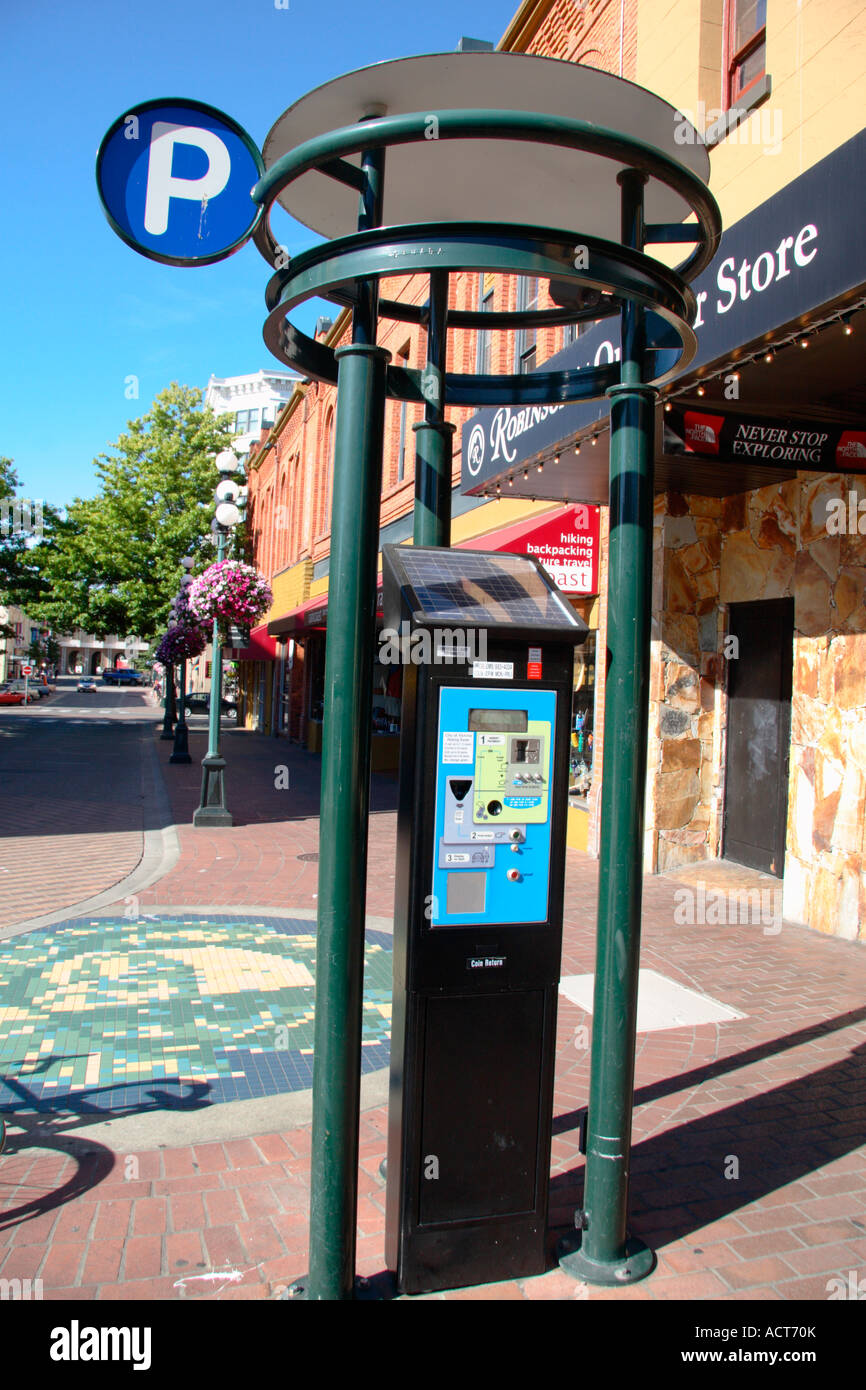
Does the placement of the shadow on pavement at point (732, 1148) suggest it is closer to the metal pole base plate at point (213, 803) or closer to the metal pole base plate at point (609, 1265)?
the metal pole base plate at point (609, 1265)

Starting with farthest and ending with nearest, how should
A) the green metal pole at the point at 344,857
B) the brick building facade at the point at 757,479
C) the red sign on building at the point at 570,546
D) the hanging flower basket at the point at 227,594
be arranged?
the hanging flower basket at the point at 227,594 → the red sign on building at the point at 570,546 → the brick building facade at the point at 757,479 → the green metal pole at the point at 344,857

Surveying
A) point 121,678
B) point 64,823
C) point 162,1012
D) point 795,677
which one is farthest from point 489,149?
point 121,678

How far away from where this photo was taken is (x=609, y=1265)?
3.03m

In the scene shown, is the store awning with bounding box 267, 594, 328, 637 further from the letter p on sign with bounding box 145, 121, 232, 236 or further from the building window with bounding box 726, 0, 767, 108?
the letter p on sign with bounding box 145, 121, 232, 236

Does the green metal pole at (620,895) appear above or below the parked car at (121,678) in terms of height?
below

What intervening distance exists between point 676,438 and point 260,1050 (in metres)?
4.72

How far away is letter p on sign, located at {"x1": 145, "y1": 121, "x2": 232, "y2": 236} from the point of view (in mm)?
3523

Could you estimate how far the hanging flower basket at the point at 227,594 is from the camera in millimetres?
13172

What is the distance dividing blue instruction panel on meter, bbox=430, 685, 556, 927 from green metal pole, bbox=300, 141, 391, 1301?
10.1 inches

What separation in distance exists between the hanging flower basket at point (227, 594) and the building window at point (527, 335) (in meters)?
4.72

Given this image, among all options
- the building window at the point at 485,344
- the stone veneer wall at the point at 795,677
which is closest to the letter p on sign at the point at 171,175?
the stone veneer wall at the point at 795,677

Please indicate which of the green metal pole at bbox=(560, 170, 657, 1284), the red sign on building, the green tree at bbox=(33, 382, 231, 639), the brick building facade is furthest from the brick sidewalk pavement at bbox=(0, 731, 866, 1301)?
the green tree at bbox=(33, 382, 231, 639)

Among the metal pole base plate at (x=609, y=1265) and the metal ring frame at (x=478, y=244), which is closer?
the metal ring frame at (x=478, y=244)

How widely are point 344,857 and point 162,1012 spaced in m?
3.22
